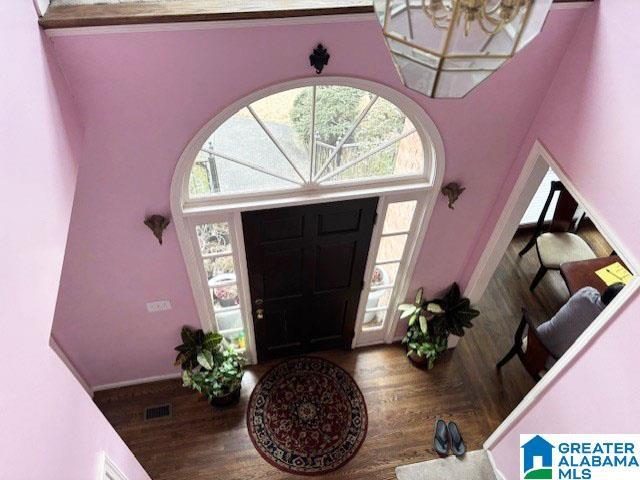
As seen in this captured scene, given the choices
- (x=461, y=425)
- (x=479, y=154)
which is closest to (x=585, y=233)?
(x=461, y=425)

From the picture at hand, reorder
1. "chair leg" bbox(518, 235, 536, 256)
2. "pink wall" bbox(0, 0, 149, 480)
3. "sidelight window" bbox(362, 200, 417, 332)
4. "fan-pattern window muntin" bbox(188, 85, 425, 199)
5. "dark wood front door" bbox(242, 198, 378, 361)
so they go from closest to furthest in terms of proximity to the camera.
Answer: "pink wall" bbox(0, 0, 149, 480)
"fan-pattern window muntin" bbox(188, 85, 425, 199)
"dark wood front door" bbox(242, 198, 378, 361)
"sidelight window" bbox(362, 200, 417, 332)
"chair leg" bbox(518, 235, 536, 256)

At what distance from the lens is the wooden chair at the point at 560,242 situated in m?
5.28

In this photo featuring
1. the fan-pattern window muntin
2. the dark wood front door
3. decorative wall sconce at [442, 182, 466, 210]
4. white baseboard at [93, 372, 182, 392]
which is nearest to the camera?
the fan-pattern window muntin

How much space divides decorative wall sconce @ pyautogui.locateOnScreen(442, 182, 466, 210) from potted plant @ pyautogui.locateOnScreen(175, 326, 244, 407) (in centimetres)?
216

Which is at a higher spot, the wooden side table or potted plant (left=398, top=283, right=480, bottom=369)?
the wooden side table

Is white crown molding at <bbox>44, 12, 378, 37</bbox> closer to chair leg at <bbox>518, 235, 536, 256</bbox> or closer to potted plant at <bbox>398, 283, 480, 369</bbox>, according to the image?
potted plant at <bbox>398, 283, 480, 369</bbox>

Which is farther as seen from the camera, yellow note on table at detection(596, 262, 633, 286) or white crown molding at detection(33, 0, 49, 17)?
yellow note on table at detection(596, 262, 633, 286)

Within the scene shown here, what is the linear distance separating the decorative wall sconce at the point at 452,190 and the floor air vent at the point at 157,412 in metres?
3.03

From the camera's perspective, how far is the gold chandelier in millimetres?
1228

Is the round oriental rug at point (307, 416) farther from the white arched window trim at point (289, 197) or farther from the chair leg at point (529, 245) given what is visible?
the chair leg at point (529, 245)

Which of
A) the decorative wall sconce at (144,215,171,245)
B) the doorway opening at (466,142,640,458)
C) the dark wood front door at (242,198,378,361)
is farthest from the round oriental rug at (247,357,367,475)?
the decorative wall sconce at (144,215,171,245)

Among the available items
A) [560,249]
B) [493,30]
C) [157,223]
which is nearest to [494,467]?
[560,249]

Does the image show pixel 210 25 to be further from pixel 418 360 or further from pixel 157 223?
pixel 418 360

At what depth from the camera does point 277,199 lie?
3492mm
